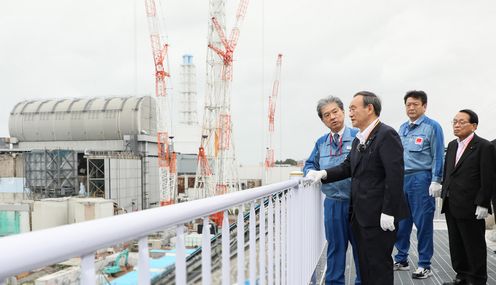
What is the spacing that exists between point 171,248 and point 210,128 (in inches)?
1524

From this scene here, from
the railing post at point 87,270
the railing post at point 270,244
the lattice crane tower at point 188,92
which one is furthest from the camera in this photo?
the lattice crane tower at point 188,92

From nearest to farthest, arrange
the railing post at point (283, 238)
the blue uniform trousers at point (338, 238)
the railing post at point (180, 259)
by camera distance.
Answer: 1. the railing post at point (180, 259)
2. the railing post at point (283, 238)
3. the blue uniform trousers at point (338, 238)

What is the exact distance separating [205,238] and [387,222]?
5.43 feet

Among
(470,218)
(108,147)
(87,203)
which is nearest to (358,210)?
(470,218)

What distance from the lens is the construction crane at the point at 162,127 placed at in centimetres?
3906

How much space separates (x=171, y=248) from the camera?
3.02ft

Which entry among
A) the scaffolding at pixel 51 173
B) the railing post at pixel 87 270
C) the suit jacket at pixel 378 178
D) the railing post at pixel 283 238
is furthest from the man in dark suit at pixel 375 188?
the scaffolding at pixel 51 173

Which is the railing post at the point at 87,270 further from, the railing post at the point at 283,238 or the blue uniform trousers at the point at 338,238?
the blue uniform trousers at the point at 338,238

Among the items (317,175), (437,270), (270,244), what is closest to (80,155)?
(437,270)

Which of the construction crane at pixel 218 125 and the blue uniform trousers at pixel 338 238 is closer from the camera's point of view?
the blue uniform trousers at pixel 338 238

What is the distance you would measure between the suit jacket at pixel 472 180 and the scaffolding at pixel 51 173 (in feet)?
113

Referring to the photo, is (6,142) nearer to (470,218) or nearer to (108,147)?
(108,147)

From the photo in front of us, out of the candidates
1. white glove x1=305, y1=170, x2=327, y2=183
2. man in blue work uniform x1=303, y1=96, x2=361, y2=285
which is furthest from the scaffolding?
white glove x1=305, y1=170, x2=327, y2=183

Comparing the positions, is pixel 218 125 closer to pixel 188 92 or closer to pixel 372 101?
pixel 188 92
